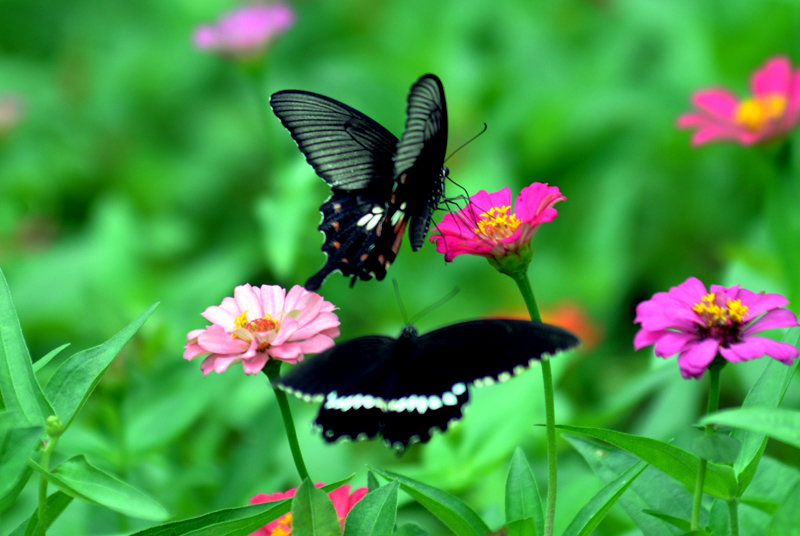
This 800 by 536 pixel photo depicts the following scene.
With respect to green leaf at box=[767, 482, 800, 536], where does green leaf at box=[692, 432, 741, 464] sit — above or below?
above

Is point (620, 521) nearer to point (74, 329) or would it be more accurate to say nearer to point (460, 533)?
point (460, 533)

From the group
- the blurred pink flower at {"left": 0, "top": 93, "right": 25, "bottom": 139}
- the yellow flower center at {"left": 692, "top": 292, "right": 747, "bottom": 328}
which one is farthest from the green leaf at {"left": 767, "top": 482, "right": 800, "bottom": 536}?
the blurred pink flower at {"left": 0, "top": 93, "right": 25, "bottom": 139}

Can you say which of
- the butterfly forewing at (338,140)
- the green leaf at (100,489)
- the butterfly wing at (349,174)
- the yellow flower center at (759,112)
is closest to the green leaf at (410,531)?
the green leaf at (100,489)

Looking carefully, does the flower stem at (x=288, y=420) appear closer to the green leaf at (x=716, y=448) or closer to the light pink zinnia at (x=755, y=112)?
the green leaf at (x=716, y=448)

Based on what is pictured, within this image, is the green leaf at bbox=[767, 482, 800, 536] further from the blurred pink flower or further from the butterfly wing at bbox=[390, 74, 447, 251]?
the blurred pink flower

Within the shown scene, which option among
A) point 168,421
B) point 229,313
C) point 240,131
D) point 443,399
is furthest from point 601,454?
point 240,131

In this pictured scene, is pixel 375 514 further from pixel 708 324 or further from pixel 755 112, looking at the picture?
pixel 755 112
